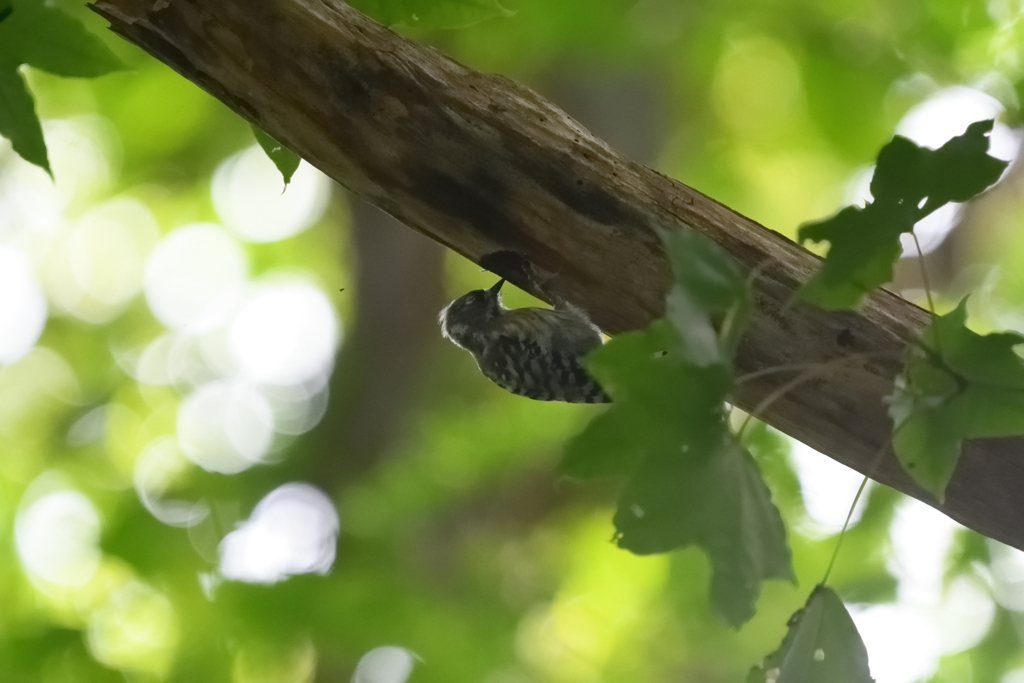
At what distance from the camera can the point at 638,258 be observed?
1182mm

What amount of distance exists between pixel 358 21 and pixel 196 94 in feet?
9.68

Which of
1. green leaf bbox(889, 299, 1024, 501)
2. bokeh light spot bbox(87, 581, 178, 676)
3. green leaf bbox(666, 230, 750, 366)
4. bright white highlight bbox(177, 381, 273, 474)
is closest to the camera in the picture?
green leaf bbox(666, 230, 750, 366)

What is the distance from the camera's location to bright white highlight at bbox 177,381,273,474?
3.54 metres

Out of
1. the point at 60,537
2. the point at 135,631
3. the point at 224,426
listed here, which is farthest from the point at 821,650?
the point at 224,426

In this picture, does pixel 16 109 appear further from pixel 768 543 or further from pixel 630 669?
pixel 630 669

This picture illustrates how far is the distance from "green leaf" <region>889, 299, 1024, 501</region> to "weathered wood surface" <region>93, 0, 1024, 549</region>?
0.26 meters

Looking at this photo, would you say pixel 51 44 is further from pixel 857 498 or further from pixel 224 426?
→ pixel 224 426

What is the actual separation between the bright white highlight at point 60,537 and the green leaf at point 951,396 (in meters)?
2.31

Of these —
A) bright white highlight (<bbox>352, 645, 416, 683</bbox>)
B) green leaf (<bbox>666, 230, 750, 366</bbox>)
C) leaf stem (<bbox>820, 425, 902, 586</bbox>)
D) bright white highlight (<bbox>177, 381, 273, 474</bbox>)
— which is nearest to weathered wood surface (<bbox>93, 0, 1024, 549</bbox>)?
leaf stem (<bbox>820, 425, 902, 586</bbox>)

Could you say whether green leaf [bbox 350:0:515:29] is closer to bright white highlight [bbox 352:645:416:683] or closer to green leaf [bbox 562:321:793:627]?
green leaf [bbox 562:321:793:627]

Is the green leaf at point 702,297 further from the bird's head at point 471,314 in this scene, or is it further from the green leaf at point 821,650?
the bird's head at point 471,314

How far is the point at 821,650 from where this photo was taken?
0.89 metres

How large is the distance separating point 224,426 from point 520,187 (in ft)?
10.0

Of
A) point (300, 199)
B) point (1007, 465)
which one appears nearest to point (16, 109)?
point (1007, 465)
